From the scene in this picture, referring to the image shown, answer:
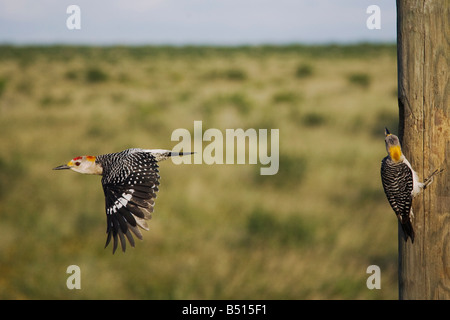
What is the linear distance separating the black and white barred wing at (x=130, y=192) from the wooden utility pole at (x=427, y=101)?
120cm

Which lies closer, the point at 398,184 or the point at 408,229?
the point at 398,184

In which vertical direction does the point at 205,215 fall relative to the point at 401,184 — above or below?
below

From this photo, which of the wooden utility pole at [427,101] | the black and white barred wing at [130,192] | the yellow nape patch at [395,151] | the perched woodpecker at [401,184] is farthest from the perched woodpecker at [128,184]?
the wooden utility pole at [427,101]

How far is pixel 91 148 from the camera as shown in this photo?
37.2ft

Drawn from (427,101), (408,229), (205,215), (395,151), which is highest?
(427,101)

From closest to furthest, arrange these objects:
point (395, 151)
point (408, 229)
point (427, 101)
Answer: point (395, 151)
point (427, 101)
point (408, 229)

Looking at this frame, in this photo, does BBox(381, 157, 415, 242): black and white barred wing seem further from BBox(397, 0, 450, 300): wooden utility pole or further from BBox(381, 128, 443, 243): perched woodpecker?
BBox(397, 0, 450, 300): wooden utility pole

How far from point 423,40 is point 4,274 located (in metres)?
5.86

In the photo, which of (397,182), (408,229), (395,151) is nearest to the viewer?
(395,151)

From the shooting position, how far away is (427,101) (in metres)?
2.40

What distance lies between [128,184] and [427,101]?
134cm

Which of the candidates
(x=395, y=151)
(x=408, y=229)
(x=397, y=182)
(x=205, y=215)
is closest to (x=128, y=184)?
(x=395, y=151)

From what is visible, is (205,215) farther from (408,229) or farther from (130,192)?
(130,192)

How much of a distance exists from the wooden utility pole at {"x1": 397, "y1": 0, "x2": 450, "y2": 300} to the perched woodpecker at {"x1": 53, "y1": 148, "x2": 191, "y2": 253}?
1.09 metres
